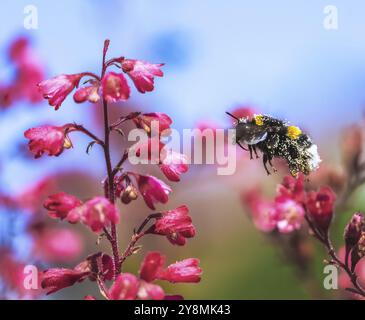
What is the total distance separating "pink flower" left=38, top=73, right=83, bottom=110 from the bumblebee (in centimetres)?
60

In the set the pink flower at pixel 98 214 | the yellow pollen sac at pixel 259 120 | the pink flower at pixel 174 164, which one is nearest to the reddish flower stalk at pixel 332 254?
the yellow pollen sac at pixel 259 120

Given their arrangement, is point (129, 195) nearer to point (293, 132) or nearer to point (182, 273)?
point (182, 273)

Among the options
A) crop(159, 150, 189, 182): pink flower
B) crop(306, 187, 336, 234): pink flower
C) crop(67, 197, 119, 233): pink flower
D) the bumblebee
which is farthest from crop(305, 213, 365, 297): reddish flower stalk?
crop(67, 197, 119, 233): pink flower

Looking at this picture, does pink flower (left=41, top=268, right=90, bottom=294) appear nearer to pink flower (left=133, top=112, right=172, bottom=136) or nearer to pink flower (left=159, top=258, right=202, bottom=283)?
pink flower (left=159, top=258, right=202, bottom=283)

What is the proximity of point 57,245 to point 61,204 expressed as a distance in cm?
129

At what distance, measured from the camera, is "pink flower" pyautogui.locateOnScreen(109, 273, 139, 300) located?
4.86 ft

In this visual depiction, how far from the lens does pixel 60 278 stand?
1665 millimetres

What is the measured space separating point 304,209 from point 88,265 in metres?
0.64

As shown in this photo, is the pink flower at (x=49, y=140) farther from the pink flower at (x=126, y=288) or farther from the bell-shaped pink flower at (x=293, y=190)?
the bell-shaped pink flower at (x=293, y=190)

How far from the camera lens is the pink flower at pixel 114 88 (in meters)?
1.53

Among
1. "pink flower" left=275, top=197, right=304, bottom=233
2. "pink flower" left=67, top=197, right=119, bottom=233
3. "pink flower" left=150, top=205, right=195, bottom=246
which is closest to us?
"pink flower" left=67, top=197, right=119, bottom=233

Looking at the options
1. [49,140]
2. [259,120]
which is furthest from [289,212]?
[49,140]

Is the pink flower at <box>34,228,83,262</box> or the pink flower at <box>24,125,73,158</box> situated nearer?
the pink flower at <box>24,125,73,158</box>
